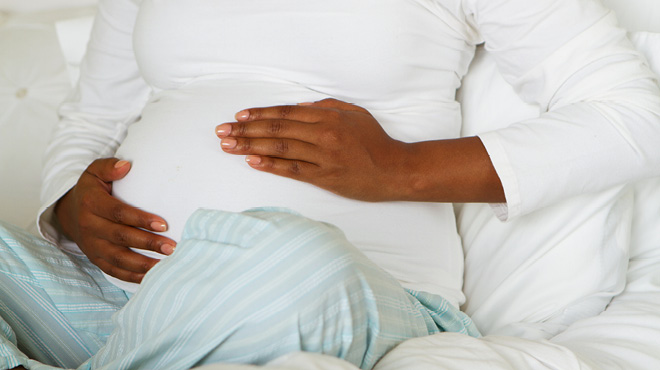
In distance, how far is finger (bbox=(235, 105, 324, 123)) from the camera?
86 cm

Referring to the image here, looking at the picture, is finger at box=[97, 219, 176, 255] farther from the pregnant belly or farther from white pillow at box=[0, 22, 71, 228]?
white pillow at box=[0, 22, 71, 228]

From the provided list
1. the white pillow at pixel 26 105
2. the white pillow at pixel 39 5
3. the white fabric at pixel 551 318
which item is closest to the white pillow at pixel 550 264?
the white fabric at pixel 551 318

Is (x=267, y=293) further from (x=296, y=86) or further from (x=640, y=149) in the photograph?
(x=640, y=149)

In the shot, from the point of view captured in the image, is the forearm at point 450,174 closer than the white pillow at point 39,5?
Yes

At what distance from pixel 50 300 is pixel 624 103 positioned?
0.82m

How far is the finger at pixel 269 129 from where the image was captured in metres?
0.84

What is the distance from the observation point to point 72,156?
46.9 inches

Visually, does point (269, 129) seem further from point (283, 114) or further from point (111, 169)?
point (111, 169)

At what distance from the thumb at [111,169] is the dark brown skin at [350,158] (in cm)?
11

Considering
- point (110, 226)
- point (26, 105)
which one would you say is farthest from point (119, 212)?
point (26, 105)

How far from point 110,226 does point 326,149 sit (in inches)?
13.9

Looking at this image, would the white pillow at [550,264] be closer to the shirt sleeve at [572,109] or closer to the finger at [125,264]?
the shirt sleeve at [572,109]

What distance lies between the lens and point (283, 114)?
0.87 meters

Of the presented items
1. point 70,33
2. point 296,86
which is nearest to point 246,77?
point 296,86
